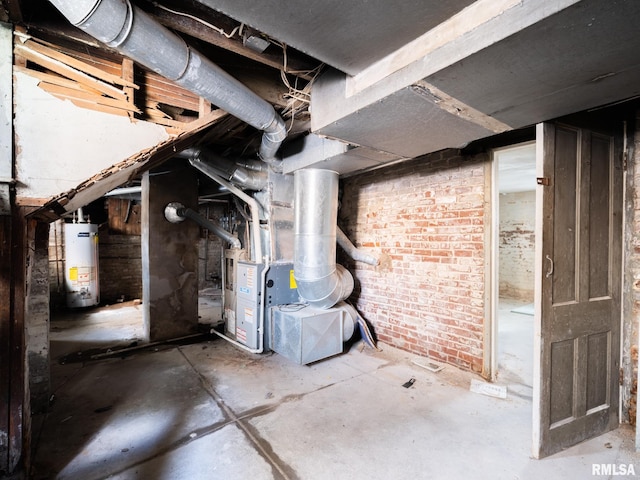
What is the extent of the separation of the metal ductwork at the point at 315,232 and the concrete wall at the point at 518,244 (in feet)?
16.3

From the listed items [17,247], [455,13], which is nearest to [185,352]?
[17,247]

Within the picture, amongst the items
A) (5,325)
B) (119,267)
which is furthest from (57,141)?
(119,267)

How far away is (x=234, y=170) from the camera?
3.18 m

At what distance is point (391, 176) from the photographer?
11.1 feet

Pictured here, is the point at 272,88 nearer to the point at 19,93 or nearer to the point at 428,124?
the point at 428,124

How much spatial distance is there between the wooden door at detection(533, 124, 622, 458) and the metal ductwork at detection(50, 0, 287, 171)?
68.5 inches

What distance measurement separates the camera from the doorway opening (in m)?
2.60

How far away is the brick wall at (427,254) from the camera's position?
268 centimetres

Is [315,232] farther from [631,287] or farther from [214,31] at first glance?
[631,287]

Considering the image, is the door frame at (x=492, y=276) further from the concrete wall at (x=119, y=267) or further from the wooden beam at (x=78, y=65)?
the concrete wall at (x=119, y=267)

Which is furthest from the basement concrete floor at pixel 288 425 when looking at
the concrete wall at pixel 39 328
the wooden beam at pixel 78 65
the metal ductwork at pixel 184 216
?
A: the wooden beam at pixel 78 65

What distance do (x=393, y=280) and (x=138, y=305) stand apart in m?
4.80

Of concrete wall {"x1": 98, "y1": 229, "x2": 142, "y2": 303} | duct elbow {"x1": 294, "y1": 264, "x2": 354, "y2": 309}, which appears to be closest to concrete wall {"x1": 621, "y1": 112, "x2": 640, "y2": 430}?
duct elbow {"x1": 294, "y1": 264, "x2": 354, "y2": 309}

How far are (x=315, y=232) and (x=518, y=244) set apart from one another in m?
5.29
